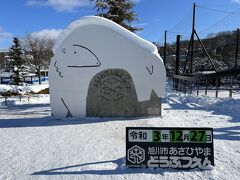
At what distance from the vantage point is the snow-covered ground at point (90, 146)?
15.3ft

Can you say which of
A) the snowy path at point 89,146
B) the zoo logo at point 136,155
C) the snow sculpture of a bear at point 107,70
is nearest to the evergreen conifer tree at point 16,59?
the snowy path at point 89,146

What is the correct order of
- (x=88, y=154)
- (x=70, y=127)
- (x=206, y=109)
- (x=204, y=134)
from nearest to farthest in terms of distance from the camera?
1. (x=204, y=134)
2. (x=88, y=154)
3. (x=70, y=127)
4. (x=206, y=109)

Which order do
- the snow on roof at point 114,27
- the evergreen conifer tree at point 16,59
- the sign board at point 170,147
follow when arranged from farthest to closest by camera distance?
the evergreen conifer tree at point 16,59
the snow on roof at point 114,27
the sign board at point 170,147

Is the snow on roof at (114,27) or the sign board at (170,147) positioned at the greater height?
the snow on roof at (114,27)

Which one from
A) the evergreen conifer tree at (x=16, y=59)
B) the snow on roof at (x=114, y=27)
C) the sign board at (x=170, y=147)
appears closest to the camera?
the sign board at (x=170, y=147)

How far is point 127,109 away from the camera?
9.70 meters

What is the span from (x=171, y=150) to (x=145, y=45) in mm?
5632

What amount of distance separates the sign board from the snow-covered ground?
0.14m

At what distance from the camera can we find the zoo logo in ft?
15.5

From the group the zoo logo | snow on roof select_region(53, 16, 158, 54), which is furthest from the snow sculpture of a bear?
the zoo logo

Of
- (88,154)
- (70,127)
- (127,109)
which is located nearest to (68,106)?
(70,127)

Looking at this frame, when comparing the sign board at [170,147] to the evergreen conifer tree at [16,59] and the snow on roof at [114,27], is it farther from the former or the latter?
the evergreen conifer tree at [16,59]

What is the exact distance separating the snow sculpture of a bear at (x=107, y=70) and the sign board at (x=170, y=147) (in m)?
4.93

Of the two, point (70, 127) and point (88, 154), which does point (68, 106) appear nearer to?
point (70, 127)
